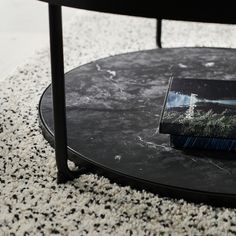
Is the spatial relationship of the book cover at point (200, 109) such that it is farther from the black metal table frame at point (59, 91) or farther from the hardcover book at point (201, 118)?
the black metal table frame at point (59, 91)

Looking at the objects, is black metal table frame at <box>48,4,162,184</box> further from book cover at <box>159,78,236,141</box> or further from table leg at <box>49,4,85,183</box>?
book cover at <box>159,78,236,141</box>

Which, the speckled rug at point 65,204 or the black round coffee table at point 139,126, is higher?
the black round coffee table at point 139,126

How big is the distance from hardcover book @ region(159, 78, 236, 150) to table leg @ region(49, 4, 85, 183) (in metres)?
0.18

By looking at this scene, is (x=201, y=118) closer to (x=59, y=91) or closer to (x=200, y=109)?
(x=200, y=109)

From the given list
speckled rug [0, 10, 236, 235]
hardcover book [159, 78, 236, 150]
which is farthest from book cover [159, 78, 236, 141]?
speckled rug [0, 10, 236, 235]

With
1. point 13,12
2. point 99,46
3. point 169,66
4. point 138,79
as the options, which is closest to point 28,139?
point 138,79

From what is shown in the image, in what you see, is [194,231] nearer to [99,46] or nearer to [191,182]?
[191,182]

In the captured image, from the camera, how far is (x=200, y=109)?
90cm

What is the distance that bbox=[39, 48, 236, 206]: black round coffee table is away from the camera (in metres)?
0.79

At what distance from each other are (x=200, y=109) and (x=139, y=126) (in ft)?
0.44

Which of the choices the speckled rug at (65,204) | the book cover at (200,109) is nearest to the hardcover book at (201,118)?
the book cover at (200,109)

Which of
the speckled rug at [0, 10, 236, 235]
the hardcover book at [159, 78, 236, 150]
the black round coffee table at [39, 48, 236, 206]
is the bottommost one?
the speckled rug at [0, 10, 236, 235]

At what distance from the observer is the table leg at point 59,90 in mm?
736

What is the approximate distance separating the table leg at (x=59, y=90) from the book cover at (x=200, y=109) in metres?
0.18
